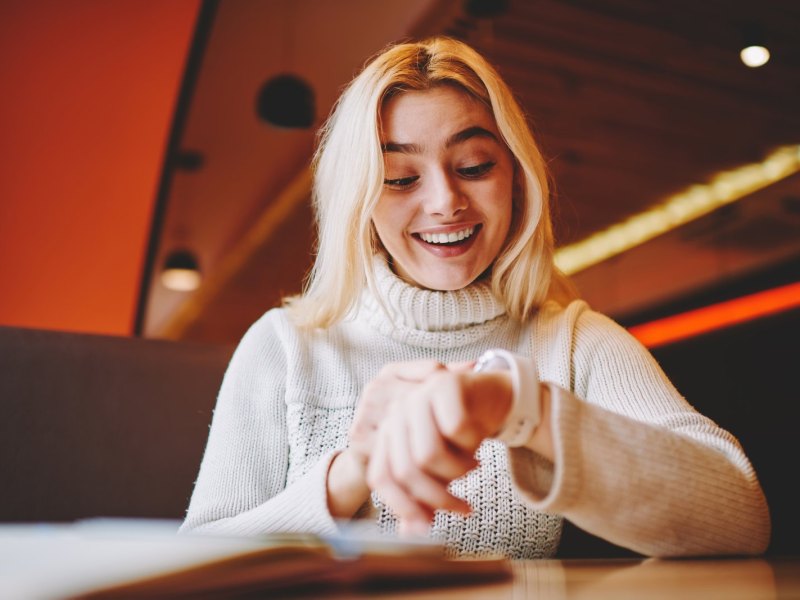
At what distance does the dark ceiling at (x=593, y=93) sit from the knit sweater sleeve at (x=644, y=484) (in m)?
1.91

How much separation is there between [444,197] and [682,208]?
17.4 feet

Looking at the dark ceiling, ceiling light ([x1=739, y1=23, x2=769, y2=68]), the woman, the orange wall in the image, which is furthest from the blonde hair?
ceiling light ([x1=739, y1=23, x2=769, y2=68])

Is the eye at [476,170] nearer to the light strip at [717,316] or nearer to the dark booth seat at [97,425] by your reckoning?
the dark booth seat at [97,425]

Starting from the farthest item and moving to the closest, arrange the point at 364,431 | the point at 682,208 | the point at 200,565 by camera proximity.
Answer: the point at 682,208
the point at 364,431
the point at 200,565

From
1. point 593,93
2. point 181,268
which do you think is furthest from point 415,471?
point 181,268

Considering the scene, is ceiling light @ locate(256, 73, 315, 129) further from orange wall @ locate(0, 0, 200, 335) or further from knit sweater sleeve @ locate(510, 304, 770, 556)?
knit sweater sleeve @ locate(510, 304, 770, 556)

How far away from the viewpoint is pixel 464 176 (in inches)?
47.7

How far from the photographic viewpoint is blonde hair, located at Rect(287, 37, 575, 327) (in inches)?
48.2

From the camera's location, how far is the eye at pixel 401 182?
3.98ft

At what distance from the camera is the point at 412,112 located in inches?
48.0

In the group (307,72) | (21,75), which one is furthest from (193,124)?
(21,75)

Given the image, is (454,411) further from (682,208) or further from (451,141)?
(682,208)

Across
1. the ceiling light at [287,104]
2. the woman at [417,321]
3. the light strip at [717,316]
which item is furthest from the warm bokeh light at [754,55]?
the woman at [417,321]

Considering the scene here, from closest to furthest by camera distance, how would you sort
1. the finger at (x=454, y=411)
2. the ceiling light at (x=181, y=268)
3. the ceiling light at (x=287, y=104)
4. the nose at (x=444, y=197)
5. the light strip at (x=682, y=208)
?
the finger at (x=454, y=411)
the nose at (x=444, y=197)
the ceiling light at (x=287, y=104)
the light strip at (x=682, y=208)
the ceiling light at (x=181, y=268)
